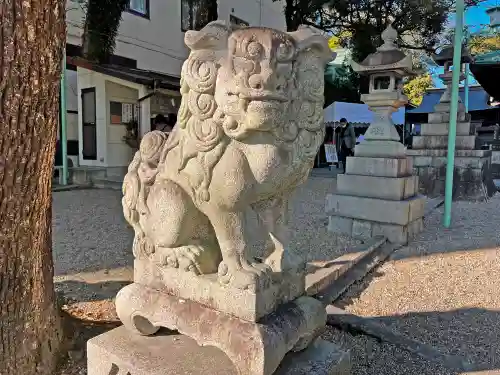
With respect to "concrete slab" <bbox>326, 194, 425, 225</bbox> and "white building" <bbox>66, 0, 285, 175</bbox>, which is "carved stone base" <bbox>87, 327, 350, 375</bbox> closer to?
"concrete slab" <bbox>326, 194, 425, 225</bbox>

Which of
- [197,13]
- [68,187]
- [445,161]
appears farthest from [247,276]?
[197,13]

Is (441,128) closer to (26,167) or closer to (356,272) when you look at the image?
(356,272)

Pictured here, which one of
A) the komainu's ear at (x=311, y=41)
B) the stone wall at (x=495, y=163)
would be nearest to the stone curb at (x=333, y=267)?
the komainu's ear at (x=311, y=41)

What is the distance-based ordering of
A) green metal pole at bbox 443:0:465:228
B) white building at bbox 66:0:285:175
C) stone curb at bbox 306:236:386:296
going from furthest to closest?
1. white building at bbox 66:0:285:175
2. green metal pole at bbox 443:0:465:228
3. stone curb at bbox 306:236:386:296

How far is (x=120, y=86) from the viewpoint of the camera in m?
9.31

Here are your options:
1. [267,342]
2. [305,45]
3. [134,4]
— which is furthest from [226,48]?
[134,4]

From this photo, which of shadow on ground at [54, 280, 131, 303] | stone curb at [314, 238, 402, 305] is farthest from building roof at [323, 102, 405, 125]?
shadow on ground at [54, 280, 131, 303]

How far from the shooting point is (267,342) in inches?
54.7

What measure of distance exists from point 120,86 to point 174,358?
8717mm

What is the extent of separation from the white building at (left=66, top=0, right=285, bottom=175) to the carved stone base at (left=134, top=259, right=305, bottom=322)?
7231mm

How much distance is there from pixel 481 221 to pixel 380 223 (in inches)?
88.1

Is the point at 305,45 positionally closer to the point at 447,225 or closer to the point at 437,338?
the point at 437,338

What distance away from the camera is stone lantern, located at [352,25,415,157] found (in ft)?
15.4

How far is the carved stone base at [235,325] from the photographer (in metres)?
1.39
